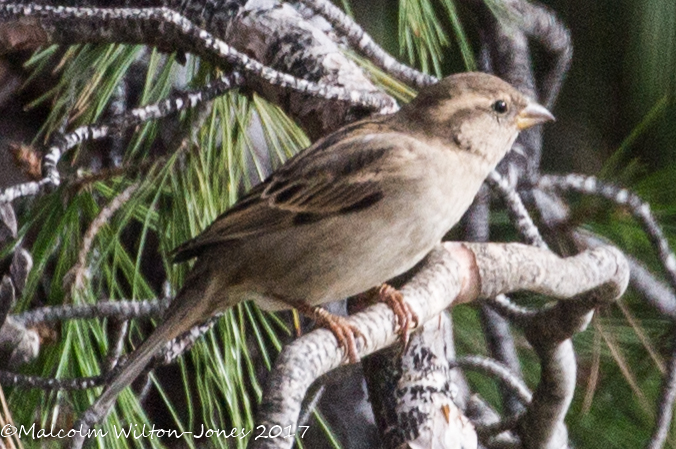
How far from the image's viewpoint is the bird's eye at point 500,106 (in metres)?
1.05

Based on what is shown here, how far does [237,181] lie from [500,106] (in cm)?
33

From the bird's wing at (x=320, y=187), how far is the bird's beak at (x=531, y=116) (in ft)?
0.44

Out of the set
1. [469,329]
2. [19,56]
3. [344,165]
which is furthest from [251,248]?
[19,56]

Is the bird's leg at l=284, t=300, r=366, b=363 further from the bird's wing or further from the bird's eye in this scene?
the bird's eye

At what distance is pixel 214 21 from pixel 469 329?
0.60 meters

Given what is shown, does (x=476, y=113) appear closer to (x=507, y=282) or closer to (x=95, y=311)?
(x=507, y=282)

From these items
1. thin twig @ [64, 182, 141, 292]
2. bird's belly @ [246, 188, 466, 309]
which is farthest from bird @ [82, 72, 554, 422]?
thin twig @ [64, 182, 141, 292]

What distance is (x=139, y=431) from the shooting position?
3.78ft

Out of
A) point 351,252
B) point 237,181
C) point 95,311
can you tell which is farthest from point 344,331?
point 237,181

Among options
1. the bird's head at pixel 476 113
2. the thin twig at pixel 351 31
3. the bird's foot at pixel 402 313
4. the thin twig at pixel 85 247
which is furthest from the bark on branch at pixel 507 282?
the thin twig at pixel 85 247

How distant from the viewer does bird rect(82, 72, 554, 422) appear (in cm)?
98

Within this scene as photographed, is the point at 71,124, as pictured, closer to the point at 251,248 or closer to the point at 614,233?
the point at 251,248

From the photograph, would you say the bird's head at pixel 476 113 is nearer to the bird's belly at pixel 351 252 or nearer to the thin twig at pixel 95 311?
the bird's belly at pixel 351 252

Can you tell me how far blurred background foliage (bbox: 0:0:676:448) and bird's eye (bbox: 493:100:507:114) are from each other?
8.8 inches
